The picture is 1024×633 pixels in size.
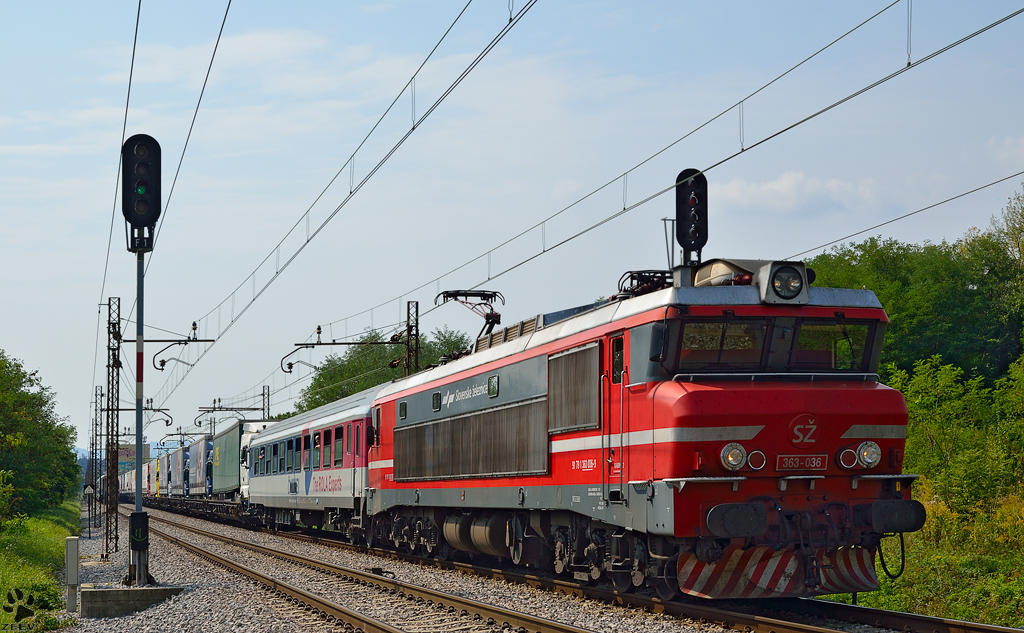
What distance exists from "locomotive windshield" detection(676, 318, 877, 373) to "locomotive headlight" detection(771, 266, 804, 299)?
0.32 meters

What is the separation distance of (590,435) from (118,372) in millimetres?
23184

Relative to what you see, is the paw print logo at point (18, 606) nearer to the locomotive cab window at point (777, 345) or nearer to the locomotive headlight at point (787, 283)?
the locomotive cab window at point (777, 345)

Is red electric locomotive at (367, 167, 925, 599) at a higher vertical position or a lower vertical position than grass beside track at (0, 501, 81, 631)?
higher

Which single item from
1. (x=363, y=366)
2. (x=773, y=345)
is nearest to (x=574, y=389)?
(x=773, y=345)

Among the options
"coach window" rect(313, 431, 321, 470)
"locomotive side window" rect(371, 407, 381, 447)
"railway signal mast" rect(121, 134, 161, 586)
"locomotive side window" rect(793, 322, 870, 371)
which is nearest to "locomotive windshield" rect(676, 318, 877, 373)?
"locomotive side window" rect(793, 322, 870, 371)

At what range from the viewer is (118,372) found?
32938 millimetres

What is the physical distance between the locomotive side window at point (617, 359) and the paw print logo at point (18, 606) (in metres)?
8.24

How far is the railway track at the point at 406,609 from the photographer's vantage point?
12.2 m

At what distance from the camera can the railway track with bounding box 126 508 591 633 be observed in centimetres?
1216

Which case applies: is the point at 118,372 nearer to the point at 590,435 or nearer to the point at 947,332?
the point at 590,435

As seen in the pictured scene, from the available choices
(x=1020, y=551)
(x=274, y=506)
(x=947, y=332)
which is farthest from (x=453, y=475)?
(x=947, y=332)

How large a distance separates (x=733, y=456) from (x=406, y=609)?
5299 millimetres

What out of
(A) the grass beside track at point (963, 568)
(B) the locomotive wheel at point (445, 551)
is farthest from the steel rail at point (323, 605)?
(A) the grass beside track at point (963, 568)

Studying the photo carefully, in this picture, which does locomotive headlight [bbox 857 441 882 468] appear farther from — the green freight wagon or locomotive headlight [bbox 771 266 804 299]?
the green freight wagon
